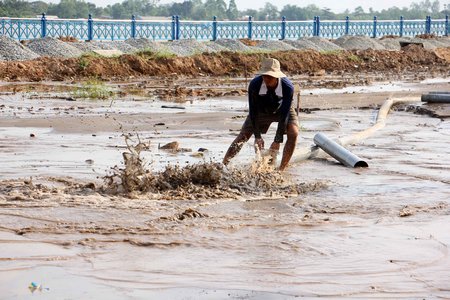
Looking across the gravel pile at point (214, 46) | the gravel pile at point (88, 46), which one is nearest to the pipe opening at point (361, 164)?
the gravel pile at point (88, 46)

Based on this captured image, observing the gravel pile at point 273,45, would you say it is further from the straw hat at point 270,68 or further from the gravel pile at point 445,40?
the straw hat at point 270,68

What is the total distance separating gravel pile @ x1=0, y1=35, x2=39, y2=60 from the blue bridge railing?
455 centimetres

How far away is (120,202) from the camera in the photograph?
8477 mm

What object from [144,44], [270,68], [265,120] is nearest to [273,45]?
[144,44]

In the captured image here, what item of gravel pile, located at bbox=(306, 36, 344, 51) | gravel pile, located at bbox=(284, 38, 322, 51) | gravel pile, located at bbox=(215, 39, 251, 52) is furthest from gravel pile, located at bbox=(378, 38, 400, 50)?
gravel pile, located at bbox=(215, 39, 251, 52)

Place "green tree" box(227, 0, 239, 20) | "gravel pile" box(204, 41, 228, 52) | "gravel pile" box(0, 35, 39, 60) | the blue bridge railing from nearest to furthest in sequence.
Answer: "gravel pile" box(0, 35, 39, 60) → the blue bridge railing → "gravel pile" box(204, 41, 228, 52) → "green tree" box(227, 0, 239, 20)

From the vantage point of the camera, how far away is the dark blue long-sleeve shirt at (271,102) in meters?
9.86

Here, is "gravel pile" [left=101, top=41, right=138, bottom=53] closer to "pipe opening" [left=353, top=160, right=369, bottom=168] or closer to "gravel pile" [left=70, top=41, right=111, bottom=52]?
"gravel pile" [left=70, top=41, right=111, bottom=52]

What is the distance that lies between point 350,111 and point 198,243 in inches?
483

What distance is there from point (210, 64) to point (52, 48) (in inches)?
222

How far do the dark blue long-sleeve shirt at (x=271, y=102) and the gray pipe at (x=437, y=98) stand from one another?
9824 mm

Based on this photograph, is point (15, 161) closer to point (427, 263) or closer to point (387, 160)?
point (387, 160)

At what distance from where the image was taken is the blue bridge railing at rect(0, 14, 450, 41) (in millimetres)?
36625

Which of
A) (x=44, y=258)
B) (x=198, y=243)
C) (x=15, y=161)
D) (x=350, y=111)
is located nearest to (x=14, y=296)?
(x=44, y=258)
